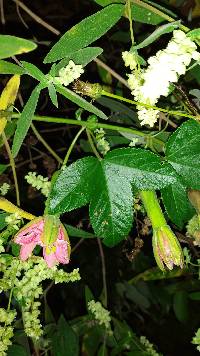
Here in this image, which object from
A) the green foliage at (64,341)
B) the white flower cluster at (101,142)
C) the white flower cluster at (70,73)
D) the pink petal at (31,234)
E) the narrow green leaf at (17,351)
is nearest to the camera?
the white flower cluster at (70,73)

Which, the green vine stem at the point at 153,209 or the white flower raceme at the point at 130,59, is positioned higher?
the white flower raceme at the point at 130,59

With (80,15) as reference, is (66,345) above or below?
below

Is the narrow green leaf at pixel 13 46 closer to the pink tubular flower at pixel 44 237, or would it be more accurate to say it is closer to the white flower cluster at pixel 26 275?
the pink tubular flower at pixel 44 237

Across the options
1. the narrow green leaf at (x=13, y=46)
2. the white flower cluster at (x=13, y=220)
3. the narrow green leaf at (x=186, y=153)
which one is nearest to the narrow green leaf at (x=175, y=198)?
the narrow green leaf at (x=186, y=153)

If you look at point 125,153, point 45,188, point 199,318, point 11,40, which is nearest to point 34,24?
point 45,188

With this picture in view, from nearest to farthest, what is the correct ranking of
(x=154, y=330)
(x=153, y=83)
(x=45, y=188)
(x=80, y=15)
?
(x=153, y=83) → (x=45, y=188) → (x=80, y=15) → (x=154, y=330)

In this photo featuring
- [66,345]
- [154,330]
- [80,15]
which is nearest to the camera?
[66,345]

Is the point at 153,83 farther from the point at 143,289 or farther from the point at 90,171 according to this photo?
the point at 143,289
